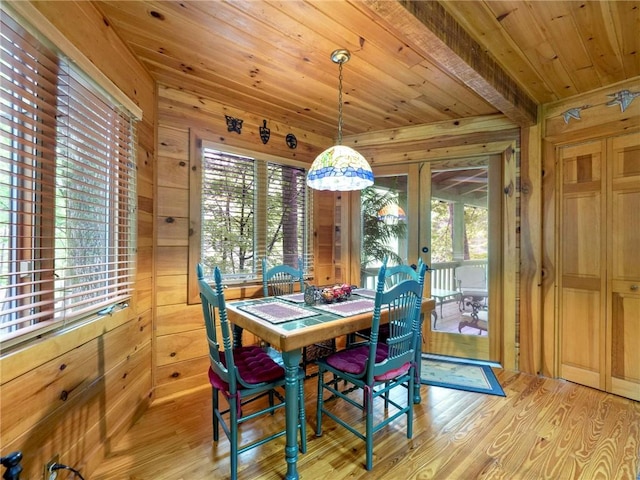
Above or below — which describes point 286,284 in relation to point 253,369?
above

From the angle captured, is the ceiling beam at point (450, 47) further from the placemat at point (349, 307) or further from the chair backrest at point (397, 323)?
the placemat at point (349, 307)

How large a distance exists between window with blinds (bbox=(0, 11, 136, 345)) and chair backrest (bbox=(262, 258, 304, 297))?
1120mm

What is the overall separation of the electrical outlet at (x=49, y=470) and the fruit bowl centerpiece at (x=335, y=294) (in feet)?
5.13

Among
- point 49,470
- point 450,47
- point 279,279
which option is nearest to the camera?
point 49,470

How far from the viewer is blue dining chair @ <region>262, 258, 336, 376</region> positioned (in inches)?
108

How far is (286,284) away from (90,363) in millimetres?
1594

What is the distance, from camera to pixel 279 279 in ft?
9.45

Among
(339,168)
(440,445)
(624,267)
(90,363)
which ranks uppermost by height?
(339,168)

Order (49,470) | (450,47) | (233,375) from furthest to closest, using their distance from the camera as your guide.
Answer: (450,47)
(233,375)
(49,470)

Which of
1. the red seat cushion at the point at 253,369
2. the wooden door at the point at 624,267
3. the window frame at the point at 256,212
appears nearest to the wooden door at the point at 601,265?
the wooden door at the point at 624,267

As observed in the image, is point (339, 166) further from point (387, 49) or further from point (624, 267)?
point (624, 267)

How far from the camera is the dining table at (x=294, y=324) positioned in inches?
61.2

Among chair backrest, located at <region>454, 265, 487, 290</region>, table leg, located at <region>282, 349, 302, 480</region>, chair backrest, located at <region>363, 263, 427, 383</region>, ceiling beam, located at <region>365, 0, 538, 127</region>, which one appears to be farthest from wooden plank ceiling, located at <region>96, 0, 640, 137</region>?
table leg, located at <region>282, 349, 302, 480</region>

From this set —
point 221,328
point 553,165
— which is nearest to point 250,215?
point 221,328
